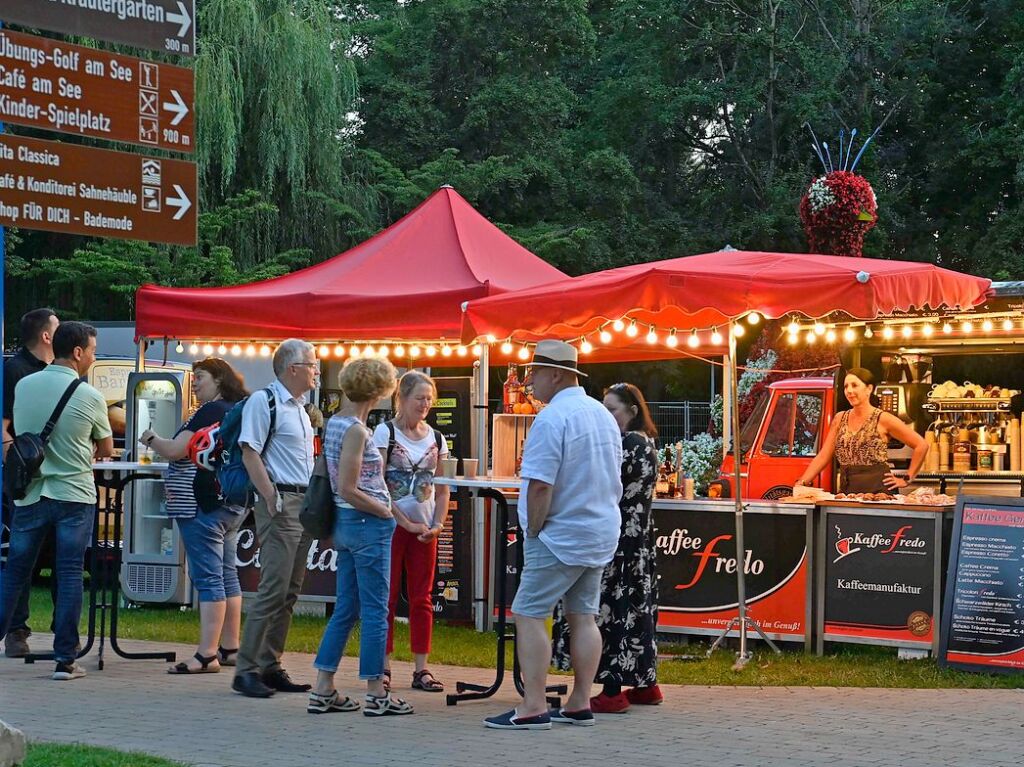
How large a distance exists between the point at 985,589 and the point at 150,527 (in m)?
6.99

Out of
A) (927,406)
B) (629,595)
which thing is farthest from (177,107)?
(927,406)

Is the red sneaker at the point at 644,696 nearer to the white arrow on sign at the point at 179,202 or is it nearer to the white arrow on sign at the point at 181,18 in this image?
the white arrow on sign at the point at 179,202

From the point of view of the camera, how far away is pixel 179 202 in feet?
20.3

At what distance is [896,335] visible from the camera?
14.6 meters

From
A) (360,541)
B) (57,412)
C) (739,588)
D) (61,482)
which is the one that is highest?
(57,412)

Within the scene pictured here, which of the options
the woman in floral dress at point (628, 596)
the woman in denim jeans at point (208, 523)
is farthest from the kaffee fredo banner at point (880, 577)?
the woman in denim jeans at point (208, 523)

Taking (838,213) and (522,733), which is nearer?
(522,733)

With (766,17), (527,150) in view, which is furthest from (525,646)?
(766,17)

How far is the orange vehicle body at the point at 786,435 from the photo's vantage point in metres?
16.0

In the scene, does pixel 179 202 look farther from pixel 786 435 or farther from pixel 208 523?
pixel 786 435

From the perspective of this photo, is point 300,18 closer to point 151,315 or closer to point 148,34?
point 151,315

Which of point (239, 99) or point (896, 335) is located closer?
point (896, 335)

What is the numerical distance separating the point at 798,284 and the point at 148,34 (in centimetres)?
474

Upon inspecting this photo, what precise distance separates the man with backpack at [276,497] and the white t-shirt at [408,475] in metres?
0.44
